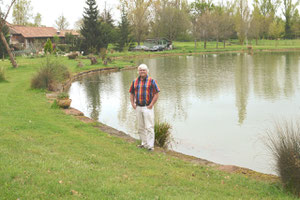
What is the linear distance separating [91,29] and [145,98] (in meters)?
42.7

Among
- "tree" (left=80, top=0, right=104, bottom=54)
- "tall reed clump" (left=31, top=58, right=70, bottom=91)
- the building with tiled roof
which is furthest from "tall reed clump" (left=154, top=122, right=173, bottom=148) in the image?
the building with tiled roof

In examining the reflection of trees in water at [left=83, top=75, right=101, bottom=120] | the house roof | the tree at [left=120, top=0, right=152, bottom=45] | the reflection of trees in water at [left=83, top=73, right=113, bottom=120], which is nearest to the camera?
the reflection of trees in water at [left=83, top=75, right=101, bottom=120]

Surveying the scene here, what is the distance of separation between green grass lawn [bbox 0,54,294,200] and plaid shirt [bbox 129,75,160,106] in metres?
1.23

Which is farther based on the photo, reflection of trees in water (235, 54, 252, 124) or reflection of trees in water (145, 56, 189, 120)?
reflection of trees in water (145, 56, 189, 120)

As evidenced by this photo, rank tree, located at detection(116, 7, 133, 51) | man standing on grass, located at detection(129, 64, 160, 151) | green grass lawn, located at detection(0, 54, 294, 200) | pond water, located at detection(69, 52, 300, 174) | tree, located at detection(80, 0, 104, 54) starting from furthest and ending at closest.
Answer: tree, located at detection(116, 7, 133, 51), tree, located at detection(80, 0, 104, 54), pond water, located at detection(69, 52, 300, 174), man standing on grass, located at detection(129, 64, 160, 151), green grass lawn, located at detection(0, 54, 294, 200)

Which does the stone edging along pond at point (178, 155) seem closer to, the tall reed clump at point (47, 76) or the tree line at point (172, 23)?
the tall reed clump at point (47, 76)

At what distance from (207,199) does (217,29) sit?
69.7 metres

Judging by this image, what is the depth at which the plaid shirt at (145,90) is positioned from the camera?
7965mm

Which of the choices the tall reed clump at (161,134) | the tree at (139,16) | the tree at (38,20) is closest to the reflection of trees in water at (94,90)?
the tall reed clump at (161,134)

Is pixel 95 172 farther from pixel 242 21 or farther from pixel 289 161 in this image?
pixel 242 21

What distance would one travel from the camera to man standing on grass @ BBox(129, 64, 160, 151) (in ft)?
26.1

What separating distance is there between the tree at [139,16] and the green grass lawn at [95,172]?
61.6 m

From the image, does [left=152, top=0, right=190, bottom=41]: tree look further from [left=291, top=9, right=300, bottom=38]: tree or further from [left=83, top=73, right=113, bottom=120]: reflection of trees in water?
[left=83, top=73, right=113, bottom=120]: reflection of trees in water

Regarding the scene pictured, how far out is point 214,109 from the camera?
15422mm
